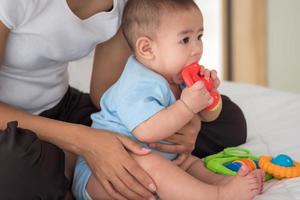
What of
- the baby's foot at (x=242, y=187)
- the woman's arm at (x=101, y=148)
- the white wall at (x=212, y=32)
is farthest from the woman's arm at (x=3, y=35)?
the white wall at (x=212, y=32)

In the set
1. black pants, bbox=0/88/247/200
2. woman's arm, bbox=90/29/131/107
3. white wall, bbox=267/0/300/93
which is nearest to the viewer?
black pants, bbox=0/88/247/200

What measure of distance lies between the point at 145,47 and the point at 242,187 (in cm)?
34

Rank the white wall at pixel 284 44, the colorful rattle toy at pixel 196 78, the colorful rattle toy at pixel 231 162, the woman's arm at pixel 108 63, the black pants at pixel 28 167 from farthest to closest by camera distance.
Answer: the white wall at pixel 284 44, the woman's arm at pixel 108 63, the colorful rattle toy at pixel 231 162, the colorful rattle toy at pixel 196 78, the black pants at pixel 28 167

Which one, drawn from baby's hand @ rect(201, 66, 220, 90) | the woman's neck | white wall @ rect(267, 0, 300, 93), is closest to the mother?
the woman's neck

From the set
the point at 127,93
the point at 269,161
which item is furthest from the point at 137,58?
the point at 269,161

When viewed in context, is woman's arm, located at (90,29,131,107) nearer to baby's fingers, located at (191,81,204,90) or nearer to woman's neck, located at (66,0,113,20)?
woman's neck, located at (66,0,113,20)

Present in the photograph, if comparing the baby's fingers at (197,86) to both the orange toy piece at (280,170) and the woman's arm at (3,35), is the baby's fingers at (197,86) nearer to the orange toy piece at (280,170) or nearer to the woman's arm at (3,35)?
the orange toy piece at (280,170)

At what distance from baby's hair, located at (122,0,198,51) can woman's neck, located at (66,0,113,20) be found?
0.18 m

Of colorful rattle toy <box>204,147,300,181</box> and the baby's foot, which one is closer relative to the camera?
the baby's foot

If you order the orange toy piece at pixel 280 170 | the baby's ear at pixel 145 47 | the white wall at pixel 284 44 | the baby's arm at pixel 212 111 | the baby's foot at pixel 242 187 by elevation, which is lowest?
the white wall at pixel 284 44

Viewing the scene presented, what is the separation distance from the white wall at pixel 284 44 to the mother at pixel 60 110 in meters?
1.44

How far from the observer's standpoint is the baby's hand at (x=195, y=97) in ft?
3.36

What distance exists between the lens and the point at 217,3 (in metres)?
2.82

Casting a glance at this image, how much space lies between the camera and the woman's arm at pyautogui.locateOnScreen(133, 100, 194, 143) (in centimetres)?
102
